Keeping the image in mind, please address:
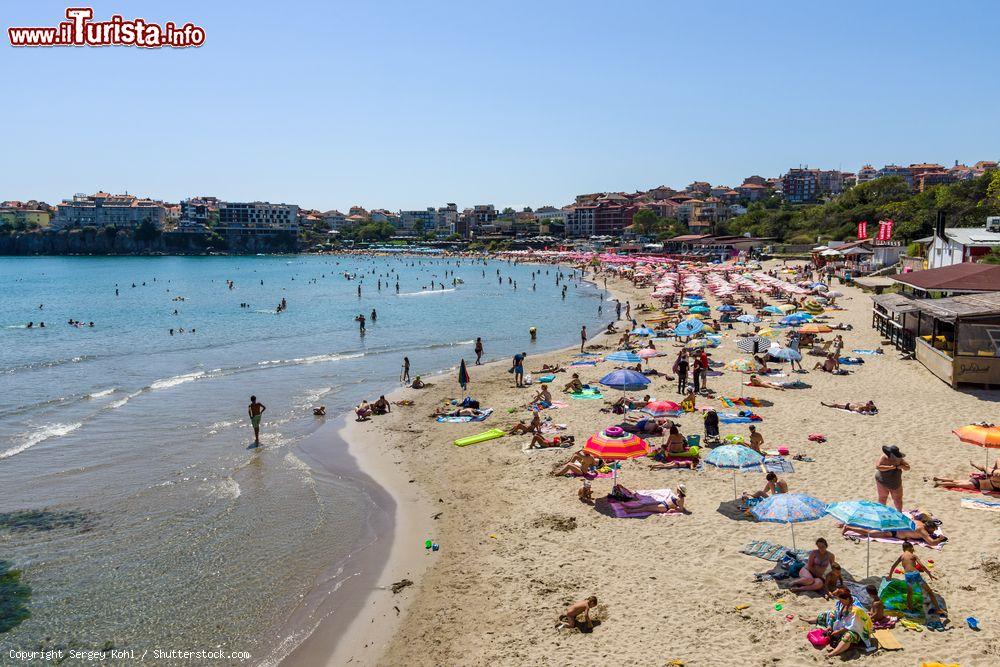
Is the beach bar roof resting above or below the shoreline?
above

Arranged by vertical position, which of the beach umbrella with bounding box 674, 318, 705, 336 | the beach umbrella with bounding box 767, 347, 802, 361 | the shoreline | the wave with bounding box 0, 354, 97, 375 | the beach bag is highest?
the beach umbrella with bounding box 674, 318, 705, 336

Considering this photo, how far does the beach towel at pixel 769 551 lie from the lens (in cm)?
871

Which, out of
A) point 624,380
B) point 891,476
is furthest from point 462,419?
point 891,476

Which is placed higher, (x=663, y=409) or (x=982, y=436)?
(x=982, y=436)

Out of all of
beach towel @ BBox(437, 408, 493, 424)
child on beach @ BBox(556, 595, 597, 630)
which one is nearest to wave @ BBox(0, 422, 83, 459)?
beach towel @ BBox(437, 408, 493, 424)

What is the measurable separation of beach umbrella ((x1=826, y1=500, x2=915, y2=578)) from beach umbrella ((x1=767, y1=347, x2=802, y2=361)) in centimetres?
1227

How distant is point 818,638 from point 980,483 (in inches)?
216

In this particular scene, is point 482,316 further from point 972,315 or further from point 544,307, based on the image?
point 972,315

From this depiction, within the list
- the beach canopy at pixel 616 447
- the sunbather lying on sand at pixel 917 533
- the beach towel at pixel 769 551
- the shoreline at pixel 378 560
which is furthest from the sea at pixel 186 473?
the sunbather lying on sand at pixel 917 533

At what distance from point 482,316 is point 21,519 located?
117ft

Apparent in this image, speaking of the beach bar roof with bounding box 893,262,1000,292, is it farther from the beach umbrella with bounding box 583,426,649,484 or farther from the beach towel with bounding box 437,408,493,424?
the beach umbrella with bounding box 583,426,649,484

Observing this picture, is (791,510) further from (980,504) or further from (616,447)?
(980,504)

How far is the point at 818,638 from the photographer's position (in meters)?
7.08

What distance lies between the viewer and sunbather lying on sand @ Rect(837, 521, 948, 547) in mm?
8906
